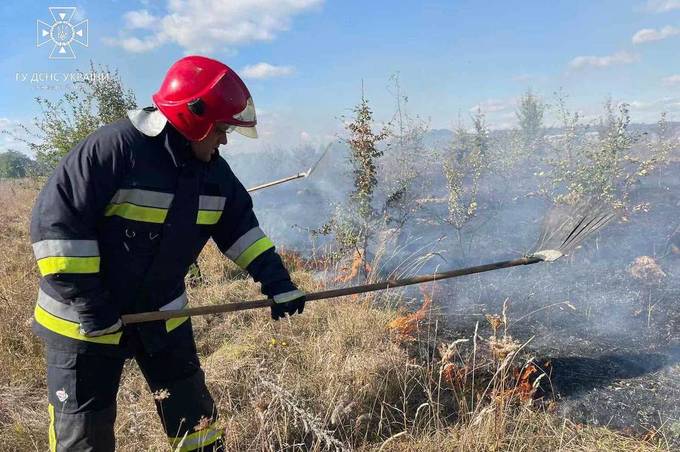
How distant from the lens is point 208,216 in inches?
88.5

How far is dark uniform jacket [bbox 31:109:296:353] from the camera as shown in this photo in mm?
1799

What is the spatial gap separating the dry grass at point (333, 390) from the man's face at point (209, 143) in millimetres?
1140

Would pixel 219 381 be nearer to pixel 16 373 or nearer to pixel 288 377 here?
pixel 288 377

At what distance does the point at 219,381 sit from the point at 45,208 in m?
1.84

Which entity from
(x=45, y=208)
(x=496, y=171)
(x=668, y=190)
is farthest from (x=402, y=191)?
(x=668, y=190)

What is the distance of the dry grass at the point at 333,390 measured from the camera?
249 cm

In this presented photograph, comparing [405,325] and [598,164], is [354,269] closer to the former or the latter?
[405,325]

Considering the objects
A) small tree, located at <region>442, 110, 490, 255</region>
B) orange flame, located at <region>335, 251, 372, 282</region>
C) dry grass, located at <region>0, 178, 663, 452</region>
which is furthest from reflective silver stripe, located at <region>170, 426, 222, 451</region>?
small tree, located at <region>442, 110, 490, 255</region>

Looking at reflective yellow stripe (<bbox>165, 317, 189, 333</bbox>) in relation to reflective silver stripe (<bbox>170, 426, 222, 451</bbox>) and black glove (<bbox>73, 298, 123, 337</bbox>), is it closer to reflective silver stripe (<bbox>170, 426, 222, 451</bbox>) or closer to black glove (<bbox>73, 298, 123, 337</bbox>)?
black glove (<bbox>73, 298, 123, 337</bbox>)

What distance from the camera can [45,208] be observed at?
5.88 ft

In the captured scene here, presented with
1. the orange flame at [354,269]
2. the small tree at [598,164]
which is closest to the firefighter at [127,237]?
the orange flame at [354,269]

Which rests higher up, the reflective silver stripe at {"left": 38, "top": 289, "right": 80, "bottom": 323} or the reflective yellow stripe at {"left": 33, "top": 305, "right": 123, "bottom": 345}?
the reflective silver stripe at {"left": 38, "top": 289, "right": 80, "bottom": 323}

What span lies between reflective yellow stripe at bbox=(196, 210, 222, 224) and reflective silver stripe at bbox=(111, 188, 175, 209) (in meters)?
0.20

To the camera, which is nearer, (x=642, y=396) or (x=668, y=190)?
(x=642, y=396)
